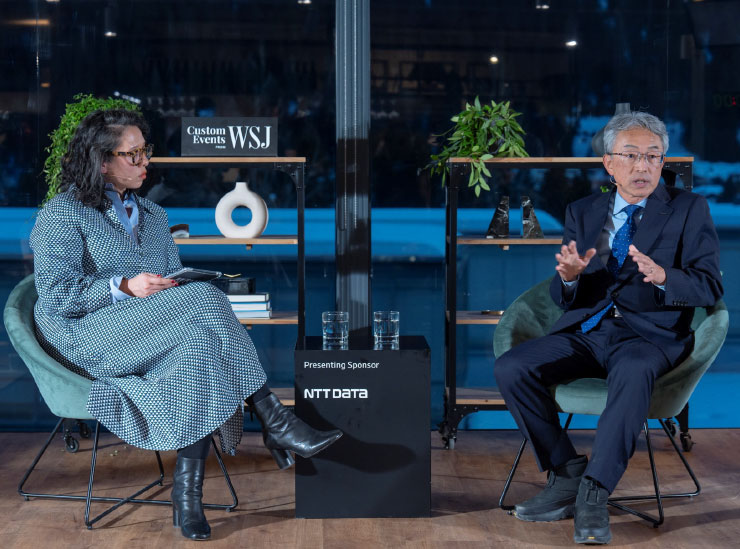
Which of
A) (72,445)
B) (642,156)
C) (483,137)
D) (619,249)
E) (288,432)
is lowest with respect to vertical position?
(72,445)

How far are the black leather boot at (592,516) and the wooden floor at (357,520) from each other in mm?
81

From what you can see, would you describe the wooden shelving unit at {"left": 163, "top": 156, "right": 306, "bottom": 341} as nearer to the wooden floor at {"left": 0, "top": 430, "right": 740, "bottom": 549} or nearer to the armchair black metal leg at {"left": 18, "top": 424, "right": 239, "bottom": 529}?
the wooden floor at {"left": 0, "top": 430, "right": 740, "bottom": 549}

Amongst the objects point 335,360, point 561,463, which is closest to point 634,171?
point 561,463

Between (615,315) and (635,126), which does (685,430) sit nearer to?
(615,315)

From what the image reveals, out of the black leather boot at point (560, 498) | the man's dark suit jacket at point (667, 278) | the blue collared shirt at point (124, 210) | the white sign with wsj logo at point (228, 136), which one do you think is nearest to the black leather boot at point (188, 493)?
the blue collared shirt at point (124, 210)

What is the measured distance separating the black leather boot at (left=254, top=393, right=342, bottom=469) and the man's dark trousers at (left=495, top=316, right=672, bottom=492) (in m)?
0.70

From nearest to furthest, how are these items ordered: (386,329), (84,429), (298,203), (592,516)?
(592,516) < (386,329) < (298,203) < (84,429)

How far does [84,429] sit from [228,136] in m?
1.66

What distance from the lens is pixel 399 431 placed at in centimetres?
322

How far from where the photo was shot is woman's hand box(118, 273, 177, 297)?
Result: 3174 mm

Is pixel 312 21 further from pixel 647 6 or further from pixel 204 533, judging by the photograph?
pixel 204 533

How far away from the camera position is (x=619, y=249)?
3.47 m

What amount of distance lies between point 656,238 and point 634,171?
282 millimetres

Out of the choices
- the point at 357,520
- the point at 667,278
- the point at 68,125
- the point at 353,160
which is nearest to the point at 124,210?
the point at 68,125
